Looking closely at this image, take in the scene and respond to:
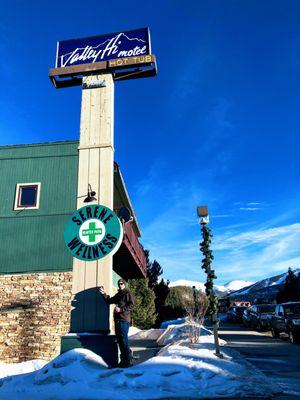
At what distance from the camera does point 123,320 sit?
6168 mm

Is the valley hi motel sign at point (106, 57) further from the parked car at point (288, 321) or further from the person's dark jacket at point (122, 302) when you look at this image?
the parked car at point (288, 321)

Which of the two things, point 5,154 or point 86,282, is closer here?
point 86,282

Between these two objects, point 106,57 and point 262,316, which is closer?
point 106,57

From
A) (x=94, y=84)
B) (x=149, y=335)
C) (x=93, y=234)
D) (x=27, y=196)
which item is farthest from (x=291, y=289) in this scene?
(x=93, y=234)

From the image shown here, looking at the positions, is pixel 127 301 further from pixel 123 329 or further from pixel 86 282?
pixel 86 282

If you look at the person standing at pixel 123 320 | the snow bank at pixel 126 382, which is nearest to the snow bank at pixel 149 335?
the person standing at pixel 123 320

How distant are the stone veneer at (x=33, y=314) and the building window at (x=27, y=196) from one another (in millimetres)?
2809

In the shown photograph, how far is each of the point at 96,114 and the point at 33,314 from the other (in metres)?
9.85

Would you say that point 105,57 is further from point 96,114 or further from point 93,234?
point 93,234

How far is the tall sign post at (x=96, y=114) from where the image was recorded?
6582mm

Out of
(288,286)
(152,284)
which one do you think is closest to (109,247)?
(152,284)

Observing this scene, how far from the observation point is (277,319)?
1753 cm

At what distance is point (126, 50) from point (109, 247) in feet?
15.6

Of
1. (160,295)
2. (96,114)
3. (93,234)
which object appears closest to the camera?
(93,234)
